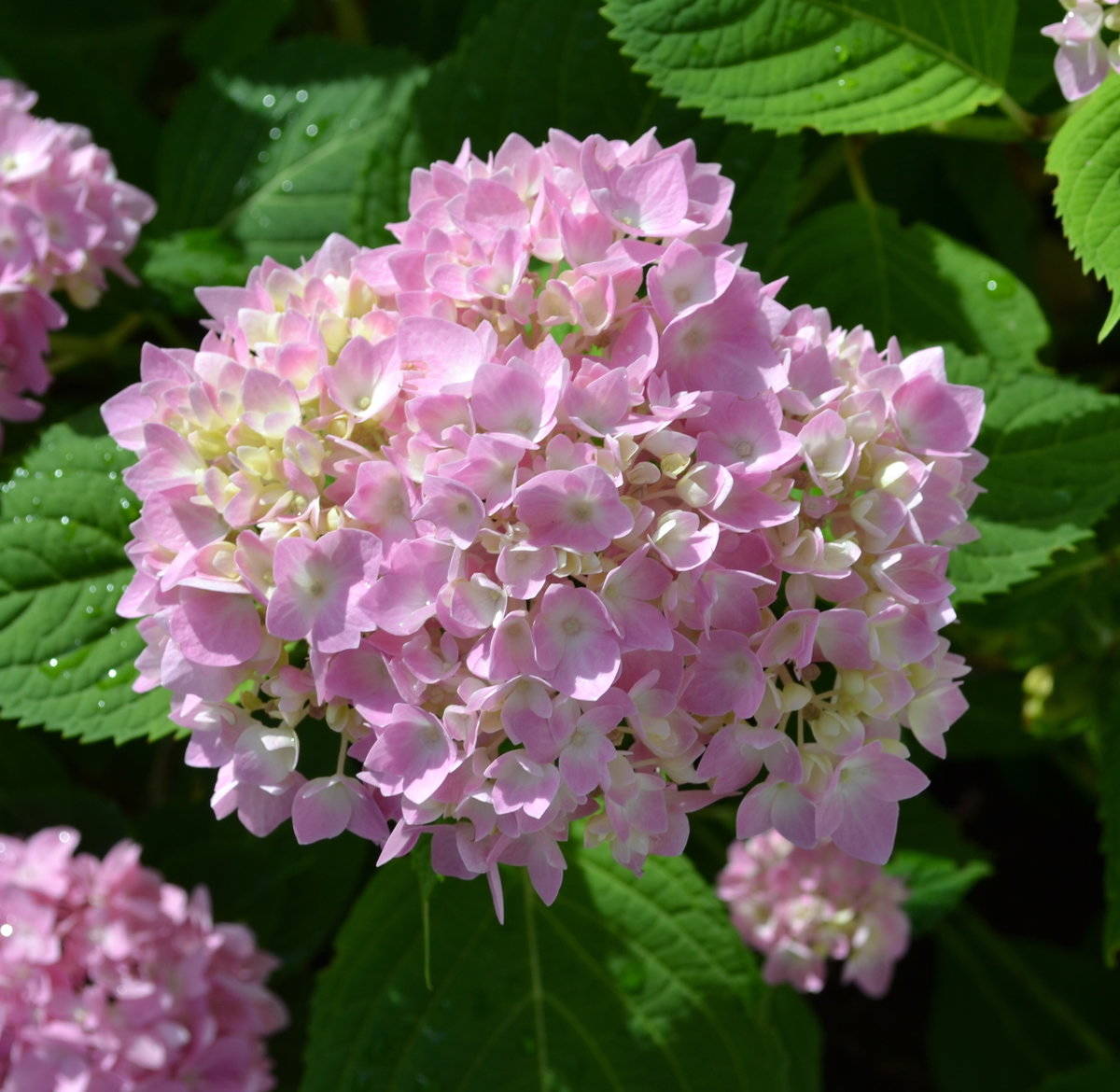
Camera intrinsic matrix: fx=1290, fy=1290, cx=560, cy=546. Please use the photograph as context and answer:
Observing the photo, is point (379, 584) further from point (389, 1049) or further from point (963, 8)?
point (963, 8)

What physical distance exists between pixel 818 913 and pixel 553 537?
1.01m

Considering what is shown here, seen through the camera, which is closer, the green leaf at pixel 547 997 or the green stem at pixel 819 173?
the green leaf at pixel 547 997

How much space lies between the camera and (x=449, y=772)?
925 millimetres

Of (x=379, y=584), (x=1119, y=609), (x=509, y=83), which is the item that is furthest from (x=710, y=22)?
(x=1119, y=609)

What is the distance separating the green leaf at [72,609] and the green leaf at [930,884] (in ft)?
3.44

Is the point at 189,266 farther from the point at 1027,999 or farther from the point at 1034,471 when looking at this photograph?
the point at 1027,999

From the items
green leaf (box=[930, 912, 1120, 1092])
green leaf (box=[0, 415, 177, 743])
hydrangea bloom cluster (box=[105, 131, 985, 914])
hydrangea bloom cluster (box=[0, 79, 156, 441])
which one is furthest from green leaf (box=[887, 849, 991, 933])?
hydrangea bloom cluster (box=[0, 79, 156, 441])

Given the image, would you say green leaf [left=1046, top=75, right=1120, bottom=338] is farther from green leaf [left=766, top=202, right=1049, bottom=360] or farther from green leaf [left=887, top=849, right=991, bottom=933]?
green leaf [left=887, top=849, right=991, bottom=933]

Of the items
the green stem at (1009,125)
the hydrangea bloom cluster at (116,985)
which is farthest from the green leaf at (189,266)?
the green stem at (1009,125)

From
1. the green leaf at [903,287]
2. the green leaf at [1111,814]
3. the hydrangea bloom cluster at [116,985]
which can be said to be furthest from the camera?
the green leaf at [903,287]

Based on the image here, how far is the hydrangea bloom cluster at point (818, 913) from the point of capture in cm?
169

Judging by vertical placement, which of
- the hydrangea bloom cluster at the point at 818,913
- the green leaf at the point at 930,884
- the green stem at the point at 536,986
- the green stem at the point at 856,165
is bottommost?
the green leaf at the point at 930,884

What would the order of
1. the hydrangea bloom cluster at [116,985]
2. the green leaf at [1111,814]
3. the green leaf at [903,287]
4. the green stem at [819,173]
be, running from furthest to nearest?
the green stem at [819,173], the green leaf at [903,287], the green leaf at [1111,814], the hydrangea bloom cluster at [116,985]

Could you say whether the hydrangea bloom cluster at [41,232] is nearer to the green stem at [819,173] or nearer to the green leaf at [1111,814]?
the green stem at [819,173]
